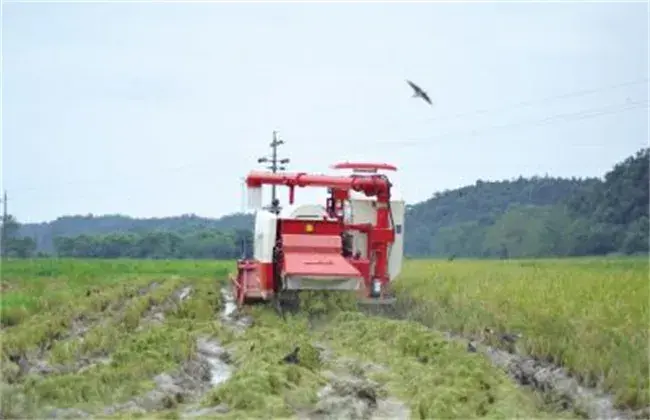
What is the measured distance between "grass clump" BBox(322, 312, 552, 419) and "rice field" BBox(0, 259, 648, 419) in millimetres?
24

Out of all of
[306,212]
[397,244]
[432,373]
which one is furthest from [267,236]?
[432,373]

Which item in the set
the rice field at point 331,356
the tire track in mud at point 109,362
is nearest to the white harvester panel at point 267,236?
the rice field at point 331,356

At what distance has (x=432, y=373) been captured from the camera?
404 inches

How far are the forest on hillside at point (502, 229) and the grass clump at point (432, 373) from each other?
147 feet

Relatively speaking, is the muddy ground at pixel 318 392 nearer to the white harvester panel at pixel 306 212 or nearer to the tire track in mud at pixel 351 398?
the tire track in mud at pixel 351 398

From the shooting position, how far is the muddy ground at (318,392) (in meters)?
8.47

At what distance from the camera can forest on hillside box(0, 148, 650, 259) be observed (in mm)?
60812

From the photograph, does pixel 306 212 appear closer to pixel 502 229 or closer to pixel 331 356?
pixel 331 356

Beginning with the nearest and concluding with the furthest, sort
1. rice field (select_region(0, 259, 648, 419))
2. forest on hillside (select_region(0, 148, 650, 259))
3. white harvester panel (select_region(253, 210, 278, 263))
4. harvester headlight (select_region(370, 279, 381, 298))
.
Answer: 1. rice field (select_region(0, 259, 648, 419))
2. white harvester panel (select_region(253, 210, 278, 263))
3. harvester headlight (select_region(370, 279, 381, 298))
4. forest on hillside (select_region(0, 148, 650, 259))

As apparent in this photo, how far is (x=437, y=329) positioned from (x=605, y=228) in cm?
4773

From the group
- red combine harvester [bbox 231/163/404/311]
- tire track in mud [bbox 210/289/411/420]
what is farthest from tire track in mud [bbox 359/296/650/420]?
red combine harvester [bbox 231/163/404/311]

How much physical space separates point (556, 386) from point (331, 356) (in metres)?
3.64

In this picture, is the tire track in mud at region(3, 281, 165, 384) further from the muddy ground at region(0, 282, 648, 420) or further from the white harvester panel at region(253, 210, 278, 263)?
the white harvester panel at region(253, 210, 278, 263)

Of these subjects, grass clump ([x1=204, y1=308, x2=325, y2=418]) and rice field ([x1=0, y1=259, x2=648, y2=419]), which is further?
rice field ([x1=0, y1=259, x2=648, y2=419])
